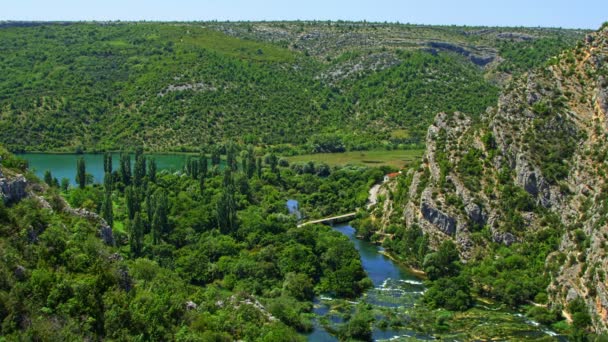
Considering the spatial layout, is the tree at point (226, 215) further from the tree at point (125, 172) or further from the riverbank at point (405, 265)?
the tree at point (125, 172)

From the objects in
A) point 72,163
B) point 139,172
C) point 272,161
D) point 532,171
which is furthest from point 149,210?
point 72,163

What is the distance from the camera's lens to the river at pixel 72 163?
505 ft

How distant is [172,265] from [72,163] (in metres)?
87.2

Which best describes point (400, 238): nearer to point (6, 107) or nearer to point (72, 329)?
point (72, 329)

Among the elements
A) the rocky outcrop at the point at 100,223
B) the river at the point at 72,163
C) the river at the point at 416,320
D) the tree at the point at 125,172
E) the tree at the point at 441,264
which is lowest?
the river at the point at 72,163

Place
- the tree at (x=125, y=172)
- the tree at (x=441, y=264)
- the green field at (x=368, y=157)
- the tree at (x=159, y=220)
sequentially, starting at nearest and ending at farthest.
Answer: the tree at (x=441, y=264)
the tree at (x=159, y=220)
the tree at (x=125, y=172)
the green field at (x=368, y=157)

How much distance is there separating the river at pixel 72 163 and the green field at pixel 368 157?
26806 mm

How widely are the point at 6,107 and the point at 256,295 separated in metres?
137

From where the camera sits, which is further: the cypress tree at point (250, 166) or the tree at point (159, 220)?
the cypress tree at point (250, 166)

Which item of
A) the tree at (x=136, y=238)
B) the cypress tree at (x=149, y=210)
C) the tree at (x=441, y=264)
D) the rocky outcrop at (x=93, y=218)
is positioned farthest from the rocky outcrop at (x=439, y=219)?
the rocky outcrop at (x=93, y=218)

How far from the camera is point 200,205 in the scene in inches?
4510

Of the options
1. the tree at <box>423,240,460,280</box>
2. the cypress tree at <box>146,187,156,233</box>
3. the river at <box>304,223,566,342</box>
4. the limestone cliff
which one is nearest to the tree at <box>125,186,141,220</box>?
the cypress tree at <box>146,187,156,233</box>

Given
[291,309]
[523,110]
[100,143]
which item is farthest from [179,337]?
[100,143]

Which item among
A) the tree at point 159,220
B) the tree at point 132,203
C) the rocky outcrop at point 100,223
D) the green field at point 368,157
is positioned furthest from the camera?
the green field at point 368,157
